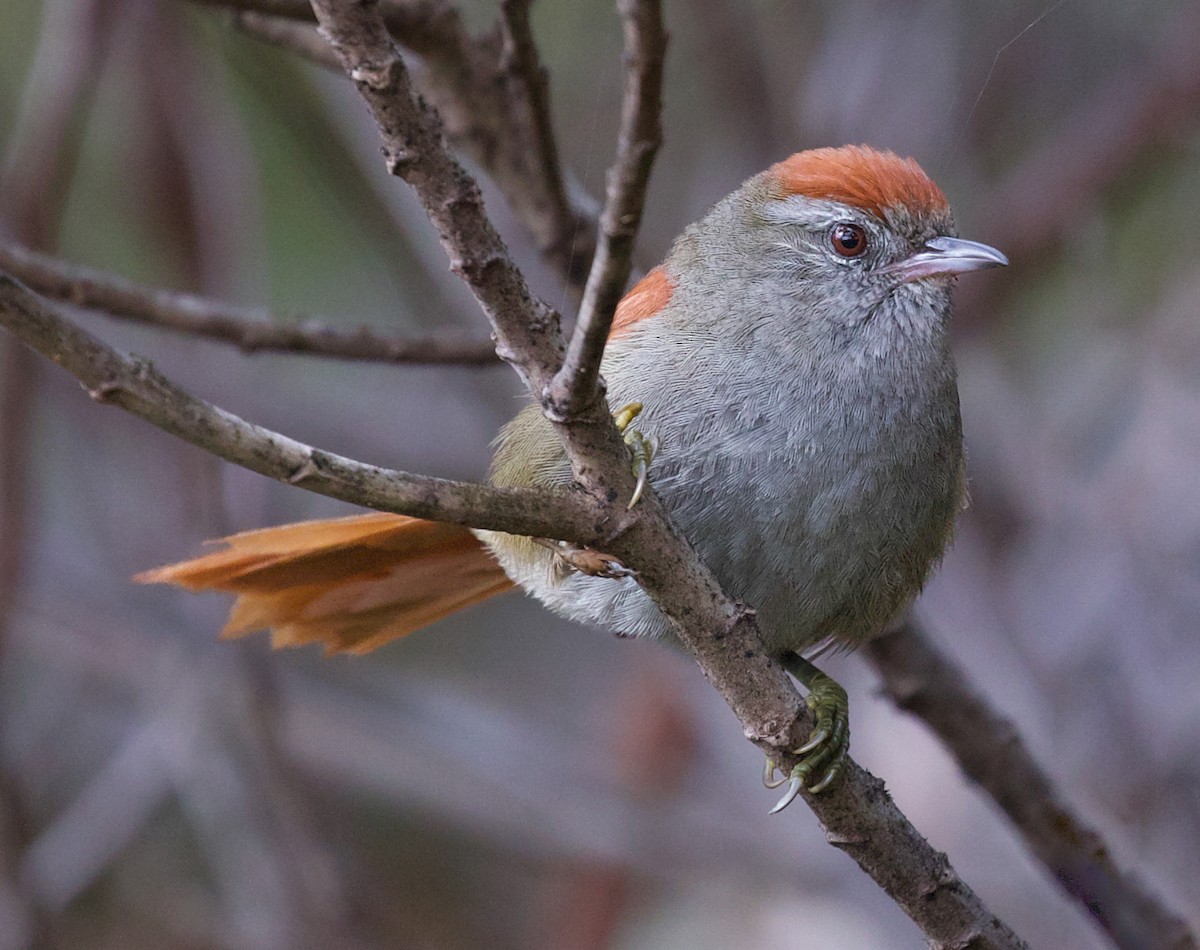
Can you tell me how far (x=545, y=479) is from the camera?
2.62m

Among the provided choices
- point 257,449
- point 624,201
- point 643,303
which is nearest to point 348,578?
point 643,303

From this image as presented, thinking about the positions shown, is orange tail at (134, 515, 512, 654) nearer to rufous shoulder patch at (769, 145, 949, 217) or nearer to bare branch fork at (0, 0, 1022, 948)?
bare branch fork at (0, 0, 1022, 948)

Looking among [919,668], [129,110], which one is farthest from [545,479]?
[129,110]

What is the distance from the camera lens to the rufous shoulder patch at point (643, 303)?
9.52ft

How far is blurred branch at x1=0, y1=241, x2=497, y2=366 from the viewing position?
9.68 ft

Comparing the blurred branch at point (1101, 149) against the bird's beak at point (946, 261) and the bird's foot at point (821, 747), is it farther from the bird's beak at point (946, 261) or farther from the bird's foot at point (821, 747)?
the bird's foot at point (821, 747)

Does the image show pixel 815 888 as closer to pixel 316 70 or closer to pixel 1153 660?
pixel 1153 660

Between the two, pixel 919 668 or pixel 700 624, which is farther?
pixel 919 668

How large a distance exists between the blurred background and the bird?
4.17ft

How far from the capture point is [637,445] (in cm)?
231

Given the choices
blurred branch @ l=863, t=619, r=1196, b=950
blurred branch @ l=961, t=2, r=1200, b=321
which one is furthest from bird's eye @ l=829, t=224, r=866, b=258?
blurred branch @ l=961, t=2, r=1200, b=321

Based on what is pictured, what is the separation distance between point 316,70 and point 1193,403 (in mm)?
3535

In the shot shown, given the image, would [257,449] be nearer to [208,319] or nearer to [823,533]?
[823,533]

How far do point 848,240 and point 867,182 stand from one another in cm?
15
